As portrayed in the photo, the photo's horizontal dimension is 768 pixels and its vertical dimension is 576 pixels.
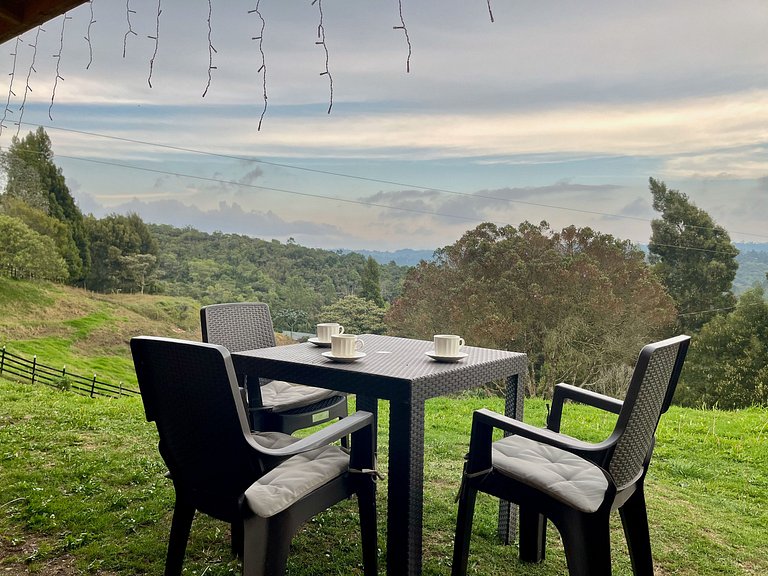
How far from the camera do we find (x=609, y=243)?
1118 centimetres

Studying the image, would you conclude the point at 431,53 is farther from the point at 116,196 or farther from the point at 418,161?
the point at 116,196

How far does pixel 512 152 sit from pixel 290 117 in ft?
15.4

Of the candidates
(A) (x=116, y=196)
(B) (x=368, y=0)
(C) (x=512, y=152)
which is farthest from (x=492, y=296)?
(A) (x=116, y=196)

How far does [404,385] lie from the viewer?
1.73m

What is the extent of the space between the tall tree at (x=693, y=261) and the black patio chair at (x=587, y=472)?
34.5 ft

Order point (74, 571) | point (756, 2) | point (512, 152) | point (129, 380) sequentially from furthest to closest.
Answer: point (512, 152)
point (129, 380)
point (756, 2)
point (74, 571)

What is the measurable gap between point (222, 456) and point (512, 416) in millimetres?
1085

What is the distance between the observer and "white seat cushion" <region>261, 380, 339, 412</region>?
2512 mm

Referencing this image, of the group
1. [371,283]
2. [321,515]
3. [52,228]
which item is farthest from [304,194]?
[321,515]

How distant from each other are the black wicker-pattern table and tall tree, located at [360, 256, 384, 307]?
965cm

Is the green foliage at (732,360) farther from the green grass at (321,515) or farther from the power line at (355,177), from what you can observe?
the green grass at (321,515)

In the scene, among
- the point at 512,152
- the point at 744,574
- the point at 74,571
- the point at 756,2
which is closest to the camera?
the point at 74,571

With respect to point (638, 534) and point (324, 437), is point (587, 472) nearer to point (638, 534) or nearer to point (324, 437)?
point (638, 534)

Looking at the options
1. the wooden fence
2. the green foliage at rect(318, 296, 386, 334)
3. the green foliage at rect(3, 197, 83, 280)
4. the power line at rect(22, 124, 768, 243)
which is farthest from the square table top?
the power line at rect(22, 124, 768, 243)
